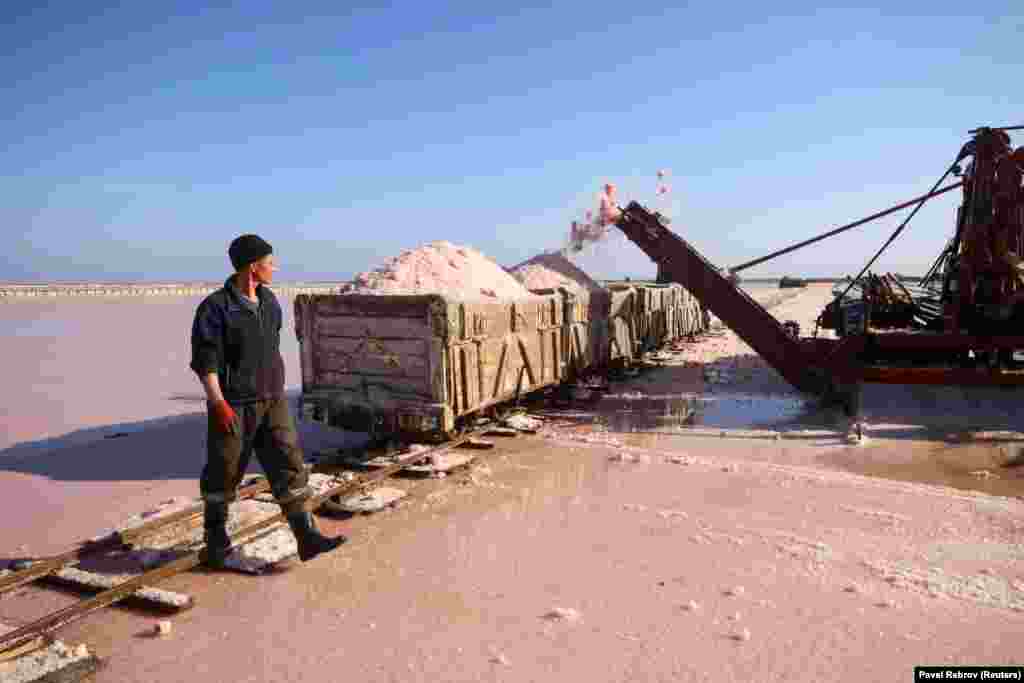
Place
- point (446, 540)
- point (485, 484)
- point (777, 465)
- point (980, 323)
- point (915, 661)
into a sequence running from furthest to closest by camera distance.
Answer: point (980, 323), point (777, 465), point (485, 484), point (446, 540), point (915, 661)

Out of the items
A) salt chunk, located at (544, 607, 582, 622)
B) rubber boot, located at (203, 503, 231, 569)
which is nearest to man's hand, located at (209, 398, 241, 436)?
rubber boot, located at (203, 503, 231, 569)

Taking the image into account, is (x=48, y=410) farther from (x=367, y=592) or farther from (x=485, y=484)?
(x=367, y=592)

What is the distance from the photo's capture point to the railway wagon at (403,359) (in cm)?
659

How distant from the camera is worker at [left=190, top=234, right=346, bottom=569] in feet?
12.9

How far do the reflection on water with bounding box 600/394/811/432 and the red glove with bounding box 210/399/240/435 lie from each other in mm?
5437

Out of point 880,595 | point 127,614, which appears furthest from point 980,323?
point 127,614

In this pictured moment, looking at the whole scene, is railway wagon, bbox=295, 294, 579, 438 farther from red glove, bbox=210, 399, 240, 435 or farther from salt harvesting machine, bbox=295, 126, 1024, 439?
red glove, bbox=210, 399, 240, 435

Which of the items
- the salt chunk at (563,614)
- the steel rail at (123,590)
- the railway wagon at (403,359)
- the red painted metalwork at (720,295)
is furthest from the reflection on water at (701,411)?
the salt chunk at (563,614)

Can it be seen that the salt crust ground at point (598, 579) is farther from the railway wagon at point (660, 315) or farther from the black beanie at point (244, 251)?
the railway wagon at point (660, 315)

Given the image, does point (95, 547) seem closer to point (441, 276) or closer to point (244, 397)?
point (244, 397)

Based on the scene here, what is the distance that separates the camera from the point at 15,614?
12.4ft

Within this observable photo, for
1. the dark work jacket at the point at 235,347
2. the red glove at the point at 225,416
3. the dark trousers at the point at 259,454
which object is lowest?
the dark trousers at the point at 259,454

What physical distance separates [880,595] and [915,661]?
674 millimetres

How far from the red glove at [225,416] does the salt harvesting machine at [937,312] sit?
8076 mm
